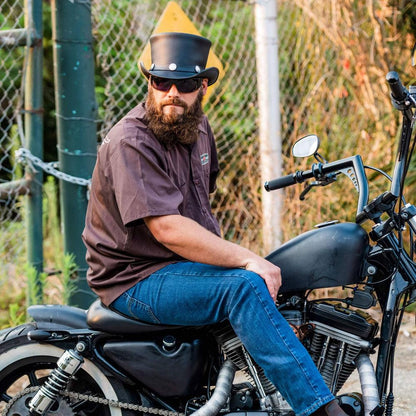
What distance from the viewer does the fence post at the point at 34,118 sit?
13.3 feet

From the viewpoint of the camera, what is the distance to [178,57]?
9.80 ft

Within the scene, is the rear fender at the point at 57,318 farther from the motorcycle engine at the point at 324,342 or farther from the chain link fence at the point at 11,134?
the chain link fence at the point at 11,134

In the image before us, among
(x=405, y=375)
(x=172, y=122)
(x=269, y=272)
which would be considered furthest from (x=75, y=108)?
(x=405, y=375)

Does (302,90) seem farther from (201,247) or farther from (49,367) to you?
(49,367)

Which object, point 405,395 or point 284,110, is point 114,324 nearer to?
point 405,395

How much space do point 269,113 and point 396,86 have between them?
2.53m

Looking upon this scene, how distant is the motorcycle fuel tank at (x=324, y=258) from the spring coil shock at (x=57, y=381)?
2.83 ft

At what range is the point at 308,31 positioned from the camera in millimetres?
5977

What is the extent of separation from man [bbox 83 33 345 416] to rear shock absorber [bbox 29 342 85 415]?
258mm

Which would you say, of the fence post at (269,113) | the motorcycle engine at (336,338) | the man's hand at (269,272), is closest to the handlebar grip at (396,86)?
the man's hand at (269,272)

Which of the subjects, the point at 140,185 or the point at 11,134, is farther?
the point at 11,134

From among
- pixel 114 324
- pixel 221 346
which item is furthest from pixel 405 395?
pixel 114 324

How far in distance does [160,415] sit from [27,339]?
2.06 feet

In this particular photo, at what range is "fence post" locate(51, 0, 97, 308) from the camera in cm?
399
